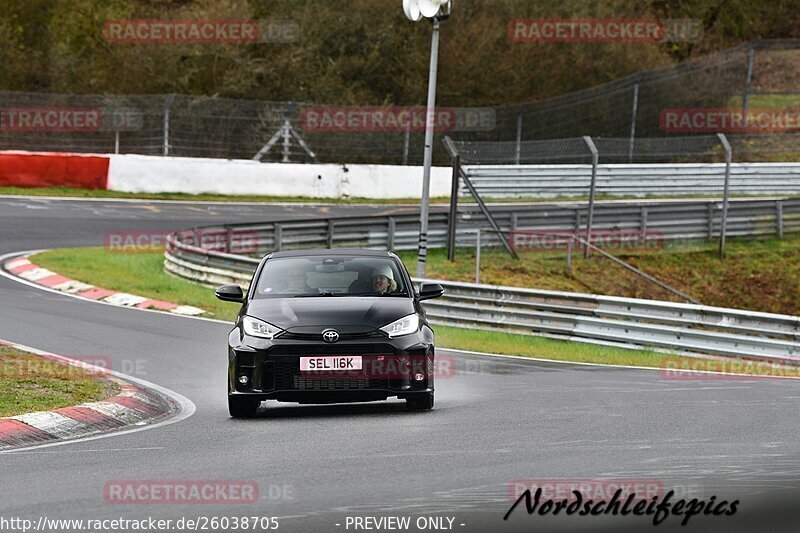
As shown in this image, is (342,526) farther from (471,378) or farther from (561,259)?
(561,259)

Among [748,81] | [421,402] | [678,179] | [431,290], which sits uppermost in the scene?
[748,81]

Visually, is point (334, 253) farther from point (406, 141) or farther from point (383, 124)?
point (383, 124)

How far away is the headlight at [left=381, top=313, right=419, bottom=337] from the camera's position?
10.7 metres

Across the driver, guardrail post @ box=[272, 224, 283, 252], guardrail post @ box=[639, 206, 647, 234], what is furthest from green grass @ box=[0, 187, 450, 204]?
the driver

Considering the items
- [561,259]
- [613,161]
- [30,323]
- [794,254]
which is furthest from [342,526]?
[613,161]

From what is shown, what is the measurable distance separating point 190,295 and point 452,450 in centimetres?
1477

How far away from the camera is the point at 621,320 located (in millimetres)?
19578

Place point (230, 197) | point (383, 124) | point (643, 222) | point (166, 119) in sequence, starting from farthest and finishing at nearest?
1. point (383, 124)
2. point (230, 197)
3. point (166, 119)
4. point (643, 222)

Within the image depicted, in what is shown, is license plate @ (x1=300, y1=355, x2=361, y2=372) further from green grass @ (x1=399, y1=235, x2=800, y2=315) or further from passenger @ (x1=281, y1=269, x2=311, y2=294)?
green grass @ (x1=399, y1=235, x2=800, y2=315)

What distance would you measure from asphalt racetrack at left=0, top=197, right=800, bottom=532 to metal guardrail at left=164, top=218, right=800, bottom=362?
2.84 metres

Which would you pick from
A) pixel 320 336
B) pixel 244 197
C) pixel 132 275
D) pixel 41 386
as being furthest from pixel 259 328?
pixel 244 197

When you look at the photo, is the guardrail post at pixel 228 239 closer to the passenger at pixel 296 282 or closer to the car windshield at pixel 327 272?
the car windshield at pixel 327 272

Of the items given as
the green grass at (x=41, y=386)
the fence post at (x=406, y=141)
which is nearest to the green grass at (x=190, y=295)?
the green grass at (x=41, y=386)

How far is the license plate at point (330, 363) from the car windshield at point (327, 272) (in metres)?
1.06
